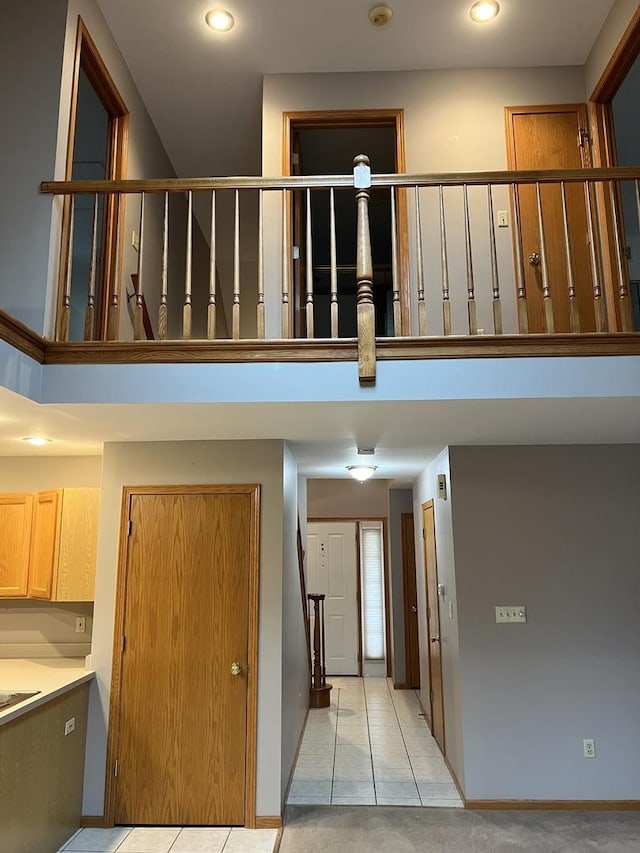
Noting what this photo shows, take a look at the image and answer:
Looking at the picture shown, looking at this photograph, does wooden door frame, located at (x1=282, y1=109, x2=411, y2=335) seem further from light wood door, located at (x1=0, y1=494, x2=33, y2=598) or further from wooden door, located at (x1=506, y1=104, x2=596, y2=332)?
light wood door, located at (x1=0, y1=494, x2=33, y2=598)

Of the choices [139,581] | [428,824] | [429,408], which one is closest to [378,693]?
[428,824]

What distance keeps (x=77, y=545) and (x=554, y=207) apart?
389 centimetres

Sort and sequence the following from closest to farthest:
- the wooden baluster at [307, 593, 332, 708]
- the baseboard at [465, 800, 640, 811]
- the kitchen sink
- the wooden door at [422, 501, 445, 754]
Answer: the kitchen sink
the baseboard at [465, 800, 640, 811]
the wooden door at [422, 501, 445, 754]
the wooden baluster at [307, 593, 332, 708]

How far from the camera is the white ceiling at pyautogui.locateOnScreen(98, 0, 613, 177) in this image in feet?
12.3

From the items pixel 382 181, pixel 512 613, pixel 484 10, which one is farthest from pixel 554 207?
pixel 512 613

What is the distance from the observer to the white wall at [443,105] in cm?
405

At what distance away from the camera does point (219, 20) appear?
3811 mm

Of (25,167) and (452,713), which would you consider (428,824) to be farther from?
(25,167)

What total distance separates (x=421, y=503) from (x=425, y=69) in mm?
3624

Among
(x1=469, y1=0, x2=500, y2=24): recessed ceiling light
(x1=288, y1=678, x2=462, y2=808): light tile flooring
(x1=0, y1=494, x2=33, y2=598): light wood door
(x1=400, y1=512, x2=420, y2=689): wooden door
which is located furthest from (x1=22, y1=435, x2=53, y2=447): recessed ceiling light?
(x1=400, y1=512, x2=420, y2=689): wooden door

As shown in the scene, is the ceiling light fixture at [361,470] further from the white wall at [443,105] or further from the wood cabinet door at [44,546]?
the wood cabinet door at [44,546]

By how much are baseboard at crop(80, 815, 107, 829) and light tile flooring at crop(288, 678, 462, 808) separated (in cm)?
115

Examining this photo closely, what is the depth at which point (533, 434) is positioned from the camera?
368 cm

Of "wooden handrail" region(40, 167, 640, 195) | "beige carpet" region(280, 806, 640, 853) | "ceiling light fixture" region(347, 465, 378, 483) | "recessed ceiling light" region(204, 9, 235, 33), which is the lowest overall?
"beige carpet" region(280, 806, 640, 853)
